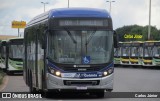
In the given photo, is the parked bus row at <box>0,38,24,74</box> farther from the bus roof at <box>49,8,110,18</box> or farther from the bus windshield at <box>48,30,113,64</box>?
the bus windshield at <box>48,30,113,64</box>

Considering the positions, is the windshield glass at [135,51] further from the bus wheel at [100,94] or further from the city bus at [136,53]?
the bus wheel at [100,94]

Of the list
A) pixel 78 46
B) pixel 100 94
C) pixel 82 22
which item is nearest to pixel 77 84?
pixel 78 46

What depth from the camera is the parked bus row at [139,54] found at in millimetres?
56213

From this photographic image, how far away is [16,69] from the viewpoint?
41.7 metres

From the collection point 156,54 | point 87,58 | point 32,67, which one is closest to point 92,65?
point 87,58

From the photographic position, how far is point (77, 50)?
18547 mm

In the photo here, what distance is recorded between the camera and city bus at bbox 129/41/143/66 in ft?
199

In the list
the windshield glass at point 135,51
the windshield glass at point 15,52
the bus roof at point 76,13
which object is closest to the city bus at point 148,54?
the windshield glass at point 135,51

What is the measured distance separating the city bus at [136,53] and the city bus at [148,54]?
1.11 m

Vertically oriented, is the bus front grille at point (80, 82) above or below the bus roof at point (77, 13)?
below

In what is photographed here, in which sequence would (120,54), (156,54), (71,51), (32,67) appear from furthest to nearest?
(120,54)
(156,54)
(32,67)
(71,51)

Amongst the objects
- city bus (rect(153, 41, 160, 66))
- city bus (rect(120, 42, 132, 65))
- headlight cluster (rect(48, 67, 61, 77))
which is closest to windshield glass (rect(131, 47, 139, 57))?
city bus (rect(120, 42, 132, 65))

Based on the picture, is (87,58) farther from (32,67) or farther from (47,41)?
(32,67)

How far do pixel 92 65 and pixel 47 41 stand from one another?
1.66m
